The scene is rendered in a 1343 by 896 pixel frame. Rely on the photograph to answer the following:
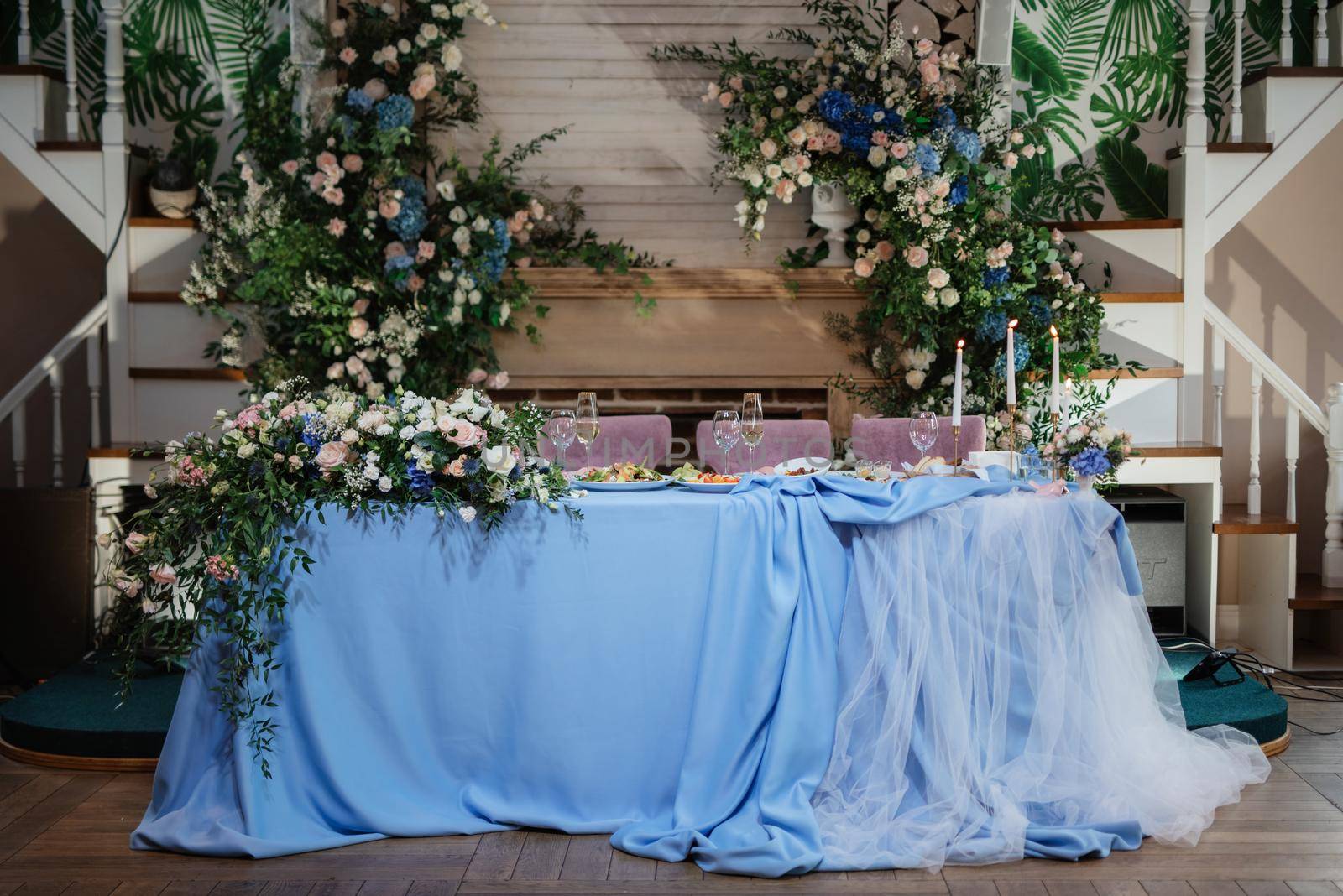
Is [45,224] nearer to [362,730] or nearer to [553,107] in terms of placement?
[553,107]

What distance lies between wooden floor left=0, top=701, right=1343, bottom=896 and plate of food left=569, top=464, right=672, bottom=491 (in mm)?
828

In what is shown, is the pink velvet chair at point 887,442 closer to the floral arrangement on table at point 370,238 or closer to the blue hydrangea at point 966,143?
the blue hydrangea at point 966,143

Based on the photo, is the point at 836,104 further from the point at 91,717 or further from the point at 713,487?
the point at 91,717

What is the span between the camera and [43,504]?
169 inches

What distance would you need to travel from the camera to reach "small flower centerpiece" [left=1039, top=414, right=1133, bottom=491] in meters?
2.89

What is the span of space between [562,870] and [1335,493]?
3419 mm

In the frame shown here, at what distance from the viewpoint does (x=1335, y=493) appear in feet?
15.1

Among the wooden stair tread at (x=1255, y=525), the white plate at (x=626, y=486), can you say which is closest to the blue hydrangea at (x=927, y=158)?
the wooden stair tread at (x=1255, y=525)

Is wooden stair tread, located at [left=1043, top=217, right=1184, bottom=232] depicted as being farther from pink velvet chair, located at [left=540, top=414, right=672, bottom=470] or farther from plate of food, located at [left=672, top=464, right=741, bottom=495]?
plate of food, located at [left=672, top=464, right=741, bottom=495]

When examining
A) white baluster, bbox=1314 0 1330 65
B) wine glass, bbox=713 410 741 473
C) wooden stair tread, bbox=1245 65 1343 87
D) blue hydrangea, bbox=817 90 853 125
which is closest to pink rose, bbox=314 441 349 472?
wine glass, bbox=713 410 741 473

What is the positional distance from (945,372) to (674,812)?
2.81 metres

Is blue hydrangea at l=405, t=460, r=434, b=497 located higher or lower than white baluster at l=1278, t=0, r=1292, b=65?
lower

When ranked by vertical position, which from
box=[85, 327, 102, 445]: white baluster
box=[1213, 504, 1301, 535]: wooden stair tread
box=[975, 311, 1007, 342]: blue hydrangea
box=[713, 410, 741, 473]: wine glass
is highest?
box=[975, 311, 1007, 342]: blue hydrangea

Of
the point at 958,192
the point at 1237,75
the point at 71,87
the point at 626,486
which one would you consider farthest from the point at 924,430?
the point at 71,87
